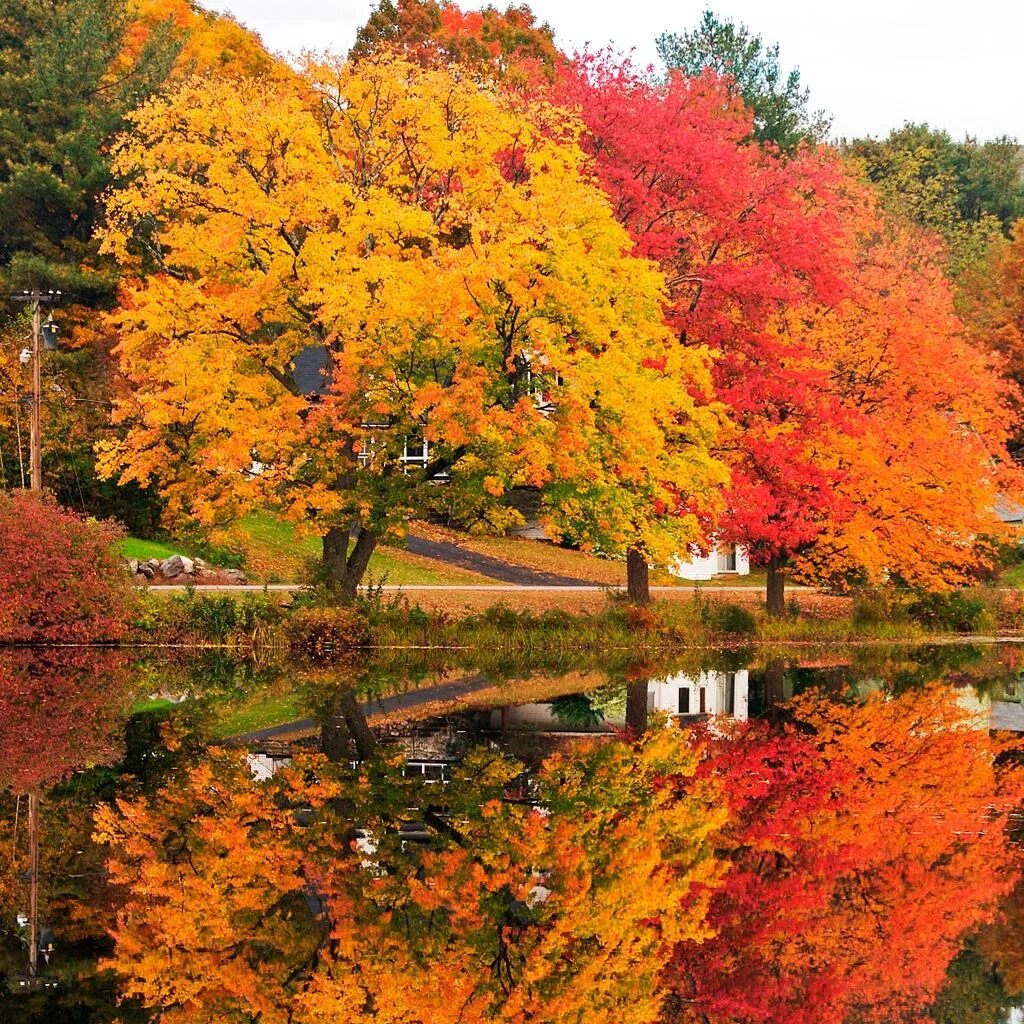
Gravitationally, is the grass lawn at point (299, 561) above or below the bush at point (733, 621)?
above

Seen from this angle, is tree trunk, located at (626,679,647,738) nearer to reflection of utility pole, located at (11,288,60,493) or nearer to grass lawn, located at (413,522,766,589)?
reflection of utility pole, located at (11,288,60,493)

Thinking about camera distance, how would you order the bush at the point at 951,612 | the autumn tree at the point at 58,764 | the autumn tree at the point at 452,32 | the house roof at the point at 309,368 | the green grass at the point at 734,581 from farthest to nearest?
the autumn tree at the point at 452,32 → the house roof at the point at 309,368 → the green grass at the point at 734,581 → the bush at the point at 951,612 → the autumn tree at the point at 58,764

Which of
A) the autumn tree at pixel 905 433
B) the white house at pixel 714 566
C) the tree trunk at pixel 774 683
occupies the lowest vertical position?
the tree trunk at pixel 774 683

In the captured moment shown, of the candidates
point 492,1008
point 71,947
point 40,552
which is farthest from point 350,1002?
point 40,552

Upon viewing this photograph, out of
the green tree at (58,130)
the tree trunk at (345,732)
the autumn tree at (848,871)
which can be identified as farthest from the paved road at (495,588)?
the autumn tree at (848,871)

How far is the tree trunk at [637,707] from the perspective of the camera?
25484 millimetres

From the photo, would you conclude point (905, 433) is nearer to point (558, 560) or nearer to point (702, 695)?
point (702, 695)

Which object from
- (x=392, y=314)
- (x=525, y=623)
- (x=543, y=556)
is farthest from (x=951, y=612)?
(x=392, y=314)

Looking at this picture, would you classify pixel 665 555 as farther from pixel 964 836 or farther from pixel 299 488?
pixel 964 836

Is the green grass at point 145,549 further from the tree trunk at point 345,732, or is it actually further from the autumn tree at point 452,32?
the autumn tree at point 452,32

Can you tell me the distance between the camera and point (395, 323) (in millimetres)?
31906

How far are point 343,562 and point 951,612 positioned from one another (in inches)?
720

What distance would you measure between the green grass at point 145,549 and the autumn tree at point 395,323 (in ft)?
37.6

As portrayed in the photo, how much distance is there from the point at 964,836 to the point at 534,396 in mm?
18042
